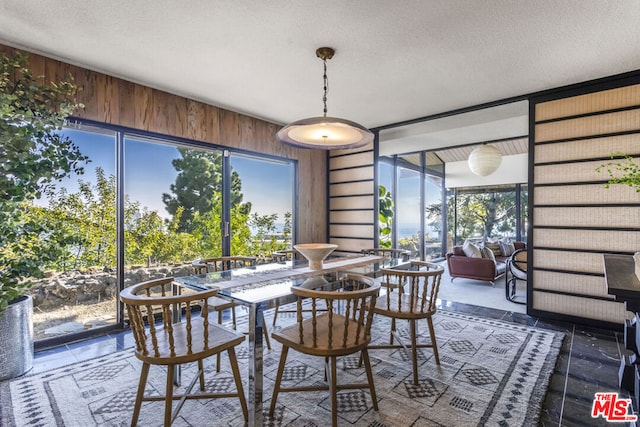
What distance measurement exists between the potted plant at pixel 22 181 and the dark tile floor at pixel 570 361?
0.33 metres

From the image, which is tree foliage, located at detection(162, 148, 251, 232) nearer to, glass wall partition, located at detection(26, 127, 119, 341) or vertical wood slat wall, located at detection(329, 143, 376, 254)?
glass wall partition, located at detection(26, 127, 119, 341)

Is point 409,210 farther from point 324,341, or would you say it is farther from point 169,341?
point 169,341

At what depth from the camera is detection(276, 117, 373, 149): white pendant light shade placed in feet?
7.56

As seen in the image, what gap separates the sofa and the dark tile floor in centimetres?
151

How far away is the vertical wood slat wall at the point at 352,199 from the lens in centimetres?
503

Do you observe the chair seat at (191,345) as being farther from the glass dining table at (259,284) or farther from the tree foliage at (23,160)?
the tree foliage at (23,160)

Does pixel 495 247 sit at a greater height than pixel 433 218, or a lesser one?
lesser


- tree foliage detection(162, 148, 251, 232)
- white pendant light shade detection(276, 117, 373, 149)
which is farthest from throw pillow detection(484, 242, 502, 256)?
tree foliage detection(162, 148, 251, 232)

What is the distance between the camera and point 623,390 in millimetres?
2047

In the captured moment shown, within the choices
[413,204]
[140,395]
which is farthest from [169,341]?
[413,204]

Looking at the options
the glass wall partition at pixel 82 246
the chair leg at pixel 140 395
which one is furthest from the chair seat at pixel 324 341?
the glass wall partition at pixel 82 246

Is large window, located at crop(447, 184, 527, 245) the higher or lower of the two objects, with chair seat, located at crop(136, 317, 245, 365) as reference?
higher

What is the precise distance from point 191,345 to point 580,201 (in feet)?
13.0

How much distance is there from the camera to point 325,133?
2619 mm
